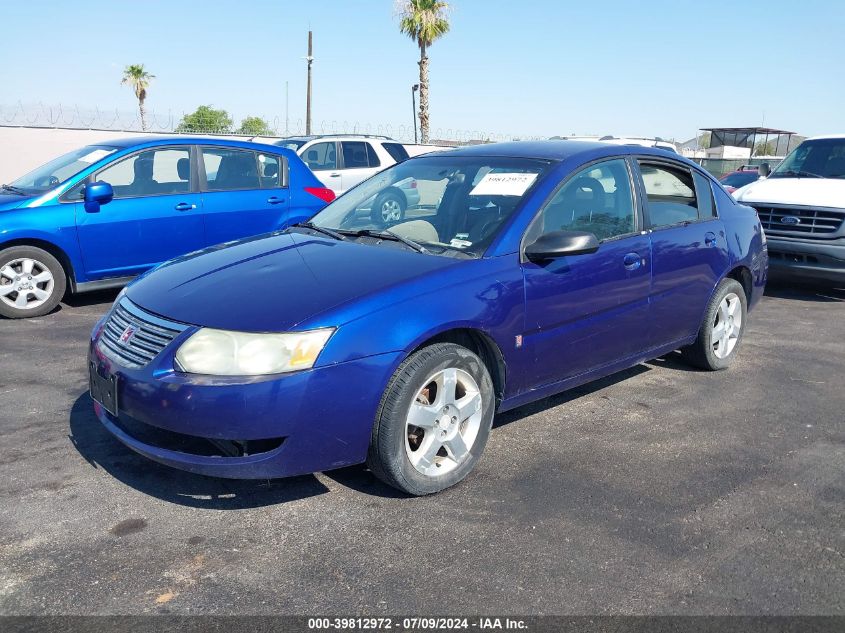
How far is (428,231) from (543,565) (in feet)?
6.23

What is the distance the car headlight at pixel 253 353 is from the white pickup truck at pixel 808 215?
691cm

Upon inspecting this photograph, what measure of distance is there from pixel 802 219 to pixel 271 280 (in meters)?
6.93

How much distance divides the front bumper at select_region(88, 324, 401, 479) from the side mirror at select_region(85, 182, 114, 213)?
4139 millimetres

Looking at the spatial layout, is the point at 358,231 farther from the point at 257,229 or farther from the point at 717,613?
the point at 257,229

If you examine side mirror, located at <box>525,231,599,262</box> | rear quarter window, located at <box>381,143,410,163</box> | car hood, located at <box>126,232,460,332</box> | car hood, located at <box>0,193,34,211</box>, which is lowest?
car hood, located at <box>126,232,460,332</box>

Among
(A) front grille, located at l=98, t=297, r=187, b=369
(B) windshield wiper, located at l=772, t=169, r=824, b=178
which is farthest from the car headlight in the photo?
(B) windshield wiper, located at l=772, t=169, r=824, b=178

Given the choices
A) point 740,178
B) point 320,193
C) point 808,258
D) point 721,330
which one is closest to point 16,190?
point 320,193

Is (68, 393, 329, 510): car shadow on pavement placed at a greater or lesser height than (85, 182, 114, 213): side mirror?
lesser

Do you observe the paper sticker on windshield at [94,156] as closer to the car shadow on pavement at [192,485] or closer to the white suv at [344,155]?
the car shadow on pavement at [192,485]

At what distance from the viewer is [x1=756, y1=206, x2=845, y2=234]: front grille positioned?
834 centimetres

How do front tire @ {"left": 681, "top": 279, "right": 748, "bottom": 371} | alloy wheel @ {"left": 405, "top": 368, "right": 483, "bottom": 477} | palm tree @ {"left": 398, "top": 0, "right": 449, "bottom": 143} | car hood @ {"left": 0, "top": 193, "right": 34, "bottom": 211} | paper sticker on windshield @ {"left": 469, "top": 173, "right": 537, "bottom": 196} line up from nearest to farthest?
alloy wheel @ {"left": 405, "top": 368, "right": 483, "bottom": 477} < paper sticker on windshield @ {"left": 469, "top": 173, "right": 537, "bottom": 196} < front tire @ {"left": 681, "top": 279, "right": 748, "bottom": 371} < car hood @ {"left": 0, "top": 193, "right": 34, "bottom": 211} < palm tree @ {"left": 398, "top": 0, "right": 449, "bottom": 143}

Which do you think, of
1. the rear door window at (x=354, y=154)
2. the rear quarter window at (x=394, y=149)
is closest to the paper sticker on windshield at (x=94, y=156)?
the rear door window at (x=354, y=154)

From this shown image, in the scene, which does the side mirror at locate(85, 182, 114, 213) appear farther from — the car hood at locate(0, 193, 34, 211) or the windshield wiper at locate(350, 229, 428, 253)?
the windshield wiper at locate(350, 229, 428, 253)

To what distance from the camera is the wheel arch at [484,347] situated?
368 cm
